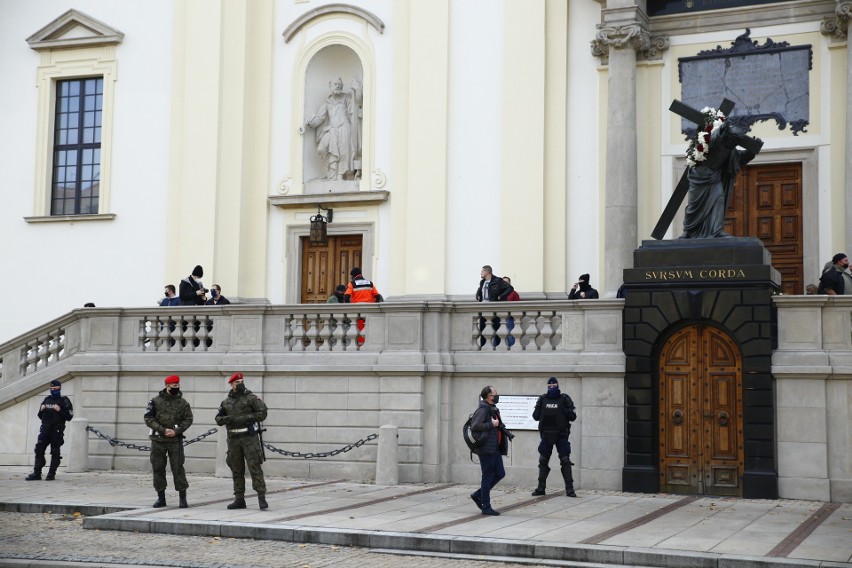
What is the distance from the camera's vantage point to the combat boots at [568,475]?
19.5m

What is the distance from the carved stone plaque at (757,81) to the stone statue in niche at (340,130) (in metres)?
7.96

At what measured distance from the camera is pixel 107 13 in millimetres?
31578

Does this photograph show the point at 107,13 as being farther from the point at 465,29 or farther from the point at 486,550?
the point at 486,550

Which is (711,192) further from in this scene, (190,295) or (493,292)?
(190,295)

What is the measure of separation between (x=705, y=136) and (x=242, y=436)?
901 cm

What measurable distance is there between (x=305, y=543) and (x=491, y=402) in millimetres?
3566

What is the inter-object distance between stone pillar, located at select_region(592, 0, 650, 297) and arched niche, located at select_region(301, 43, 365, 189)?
636cm

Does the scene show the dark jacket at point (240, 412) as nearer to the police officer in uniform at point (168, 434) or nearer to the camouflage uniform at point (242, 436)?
the camouflage uniform at point (242, 436)

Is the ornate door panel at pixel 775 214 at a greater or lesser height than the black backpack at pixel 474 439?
greater

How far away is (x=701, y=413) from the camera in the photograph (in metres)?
20.1

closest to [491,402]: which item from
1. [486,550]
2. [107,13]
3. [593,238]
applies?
[486,550]

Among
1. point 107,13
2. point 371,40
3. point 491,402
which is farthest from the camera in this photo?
point 107,13

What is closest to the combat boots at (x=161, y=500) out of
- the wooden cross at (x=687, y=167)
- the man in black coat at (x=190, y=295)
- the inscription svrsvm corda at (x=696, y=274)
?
the man in black coat at (x=190, y=295)

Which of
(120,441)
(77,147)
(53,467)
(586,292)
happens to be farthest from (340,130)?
(53,467)
